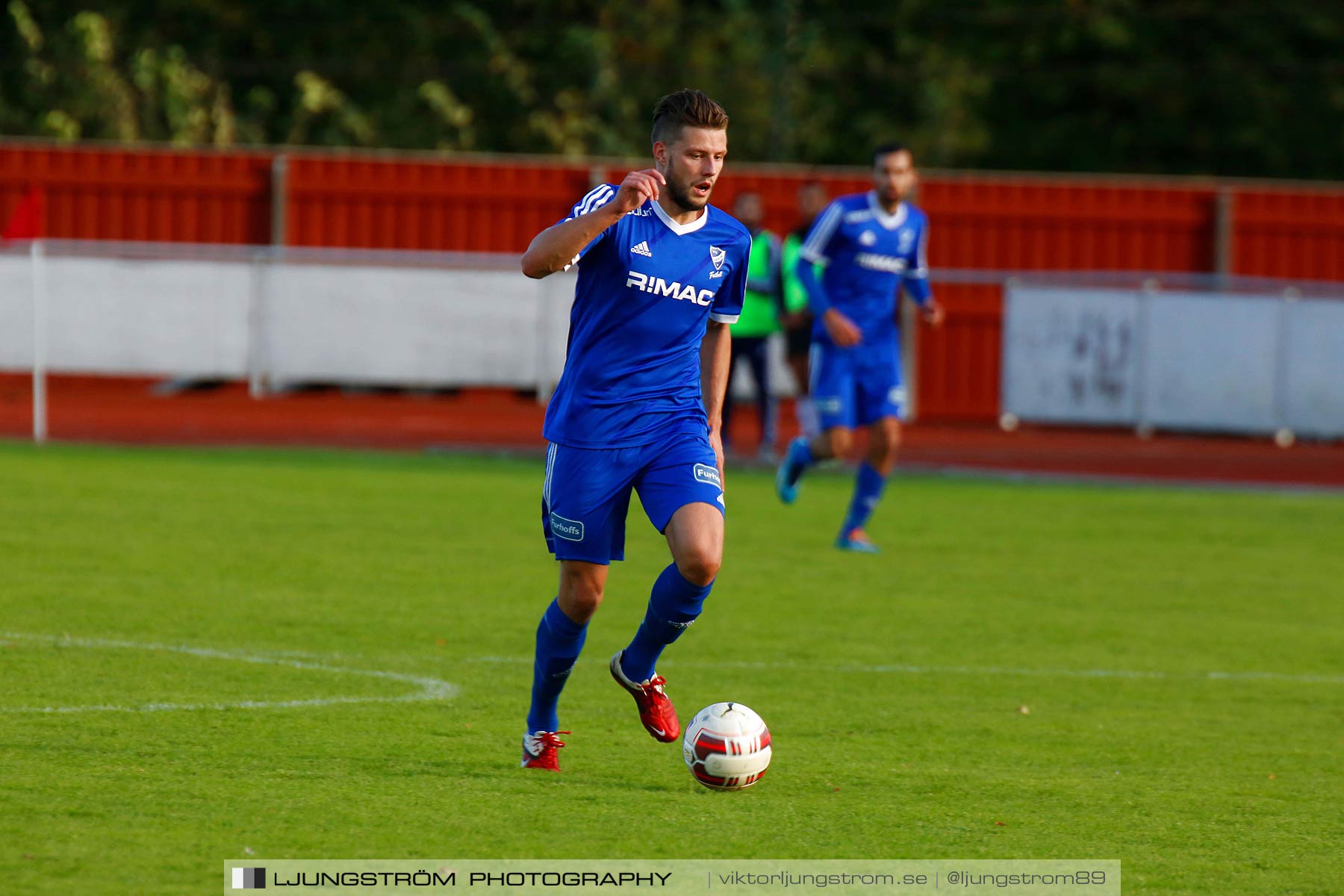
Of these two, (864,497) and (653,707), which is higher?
(653,707)

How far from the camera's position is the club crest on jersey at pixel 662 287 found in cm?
599

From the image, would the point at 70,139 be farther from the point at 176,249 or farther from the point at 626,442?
the point at 626,442

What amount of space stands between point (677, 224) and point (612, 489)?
852mm

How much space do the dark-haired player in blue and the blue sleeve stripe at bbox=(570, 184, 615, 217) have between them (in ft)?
18.4

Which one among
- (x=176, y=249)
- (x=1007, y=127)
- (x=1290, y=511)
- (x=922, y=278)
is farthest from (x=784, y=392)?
(x=1007, y=127)

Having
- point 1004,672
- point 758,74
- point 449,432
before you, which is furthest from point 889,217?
point 758,74

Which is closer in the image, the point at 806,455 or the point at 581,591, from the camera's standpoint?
the point at 581,591

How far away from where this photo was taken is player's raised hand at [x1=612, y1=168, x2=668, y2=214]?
5.48 metres

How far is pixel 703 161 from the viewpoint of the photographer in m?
5.88

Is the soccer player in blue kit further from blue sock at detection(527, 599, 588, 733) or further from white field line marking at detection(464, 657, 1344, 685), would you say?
white field line marking at detection(464, 657, 1344, 685)

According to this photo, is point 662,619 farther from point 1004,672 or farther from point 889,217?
point 889,217

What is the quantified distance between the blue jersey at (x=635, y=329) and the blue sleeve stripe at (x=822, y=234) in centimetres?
556

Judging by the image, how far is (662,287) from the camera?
6.02 m

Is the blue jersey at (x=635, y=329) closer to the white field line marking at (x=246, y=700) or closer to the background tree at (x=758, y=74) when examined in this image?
the white field line marking at (x=246, y=700)
